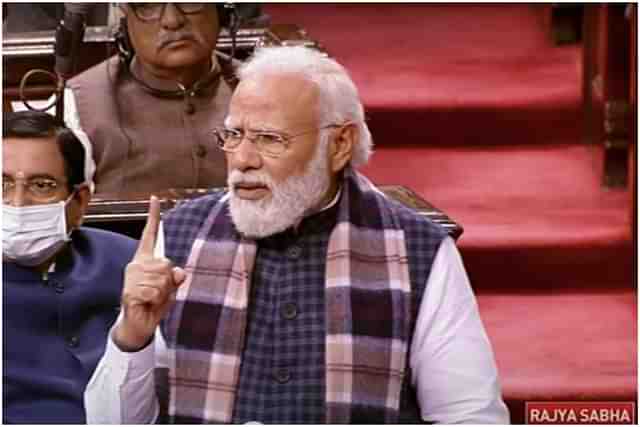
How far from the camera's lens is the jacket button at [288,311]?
2852 millimetres

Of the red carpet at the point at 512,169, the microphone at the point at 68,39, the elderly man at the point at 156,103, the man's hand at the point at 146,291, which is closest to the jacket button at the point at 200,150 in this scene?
the elderly man at the point at 156,103

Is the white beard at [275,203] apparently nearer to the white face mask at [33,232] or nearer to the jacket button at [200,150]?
the white face mask at [33,232]

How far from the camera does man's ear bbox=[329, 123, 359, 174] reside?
9.59ft

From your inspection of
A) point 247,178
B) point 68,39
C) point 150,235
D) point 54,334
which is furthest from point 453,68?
point 150,235

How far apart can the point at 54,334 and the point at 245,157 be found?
0.40m

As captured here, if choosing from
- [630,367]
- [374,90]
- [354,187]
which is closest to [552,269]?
[630,367]

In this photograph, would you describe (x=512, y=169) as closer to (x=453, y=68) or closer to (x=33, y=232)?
(x=453, y=68)

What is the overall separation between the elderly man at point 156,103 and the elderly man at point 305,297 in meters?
0.93

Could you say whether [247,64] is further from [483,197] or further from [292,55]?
[483,197]

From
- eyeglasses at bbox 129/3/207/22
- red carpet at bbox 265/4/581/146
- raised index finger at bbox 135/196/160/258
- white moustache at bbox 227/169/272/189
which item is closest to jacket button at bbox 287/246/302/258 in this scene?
white moustache at bbox 227/169/272/189

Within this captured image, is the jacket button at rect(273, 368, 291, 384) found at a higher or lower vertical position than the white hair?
lower

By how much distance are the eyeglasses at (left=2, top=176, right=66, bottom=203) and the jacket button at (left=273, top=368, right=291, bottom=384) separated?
423 millimetres

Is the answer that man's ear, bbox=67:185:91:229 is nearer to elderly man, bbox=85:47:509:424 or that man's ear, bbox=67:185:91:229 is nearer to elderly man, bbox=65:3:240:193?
elderly man, bbox=85:47:509:424

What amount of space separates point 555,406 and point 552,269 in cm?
80
